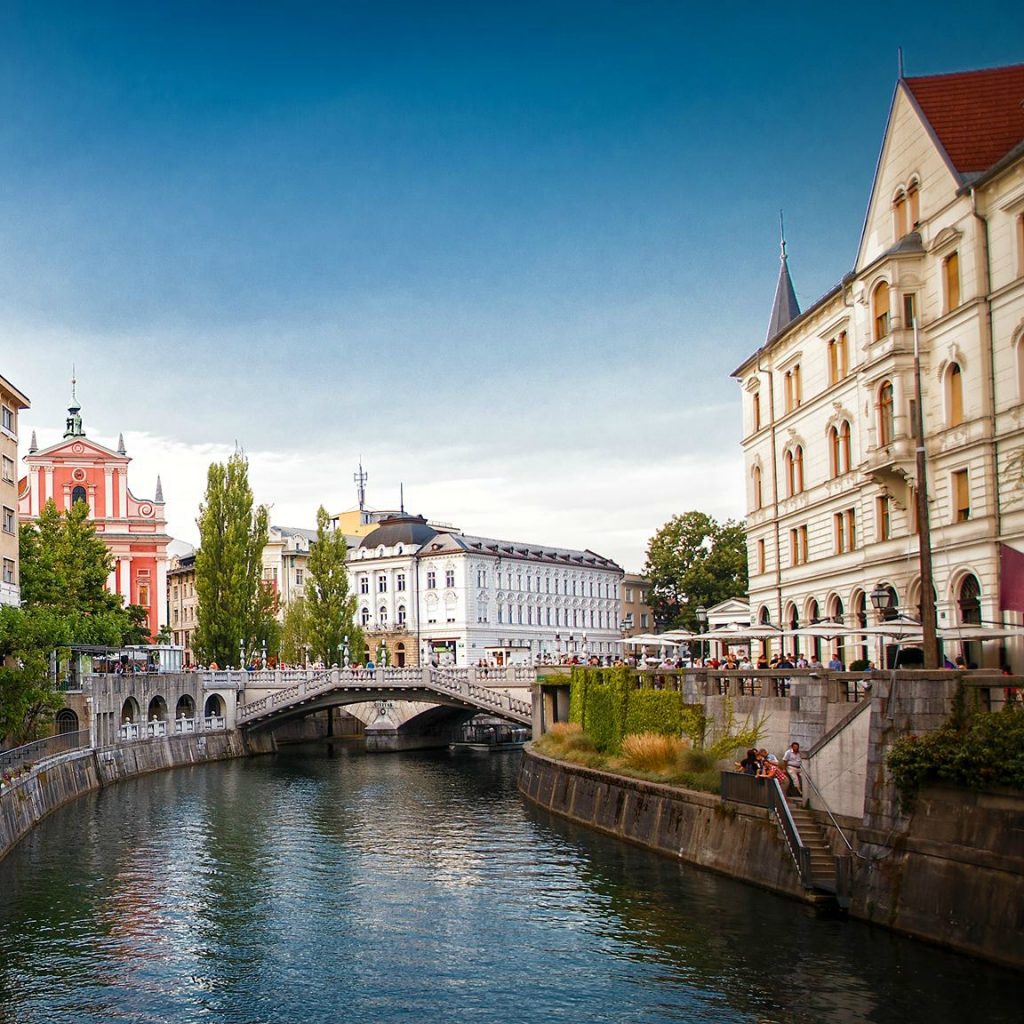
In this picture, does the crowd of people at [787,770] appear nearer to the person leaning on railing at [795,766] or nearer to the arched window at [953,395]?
the person leaning on railing at [795,766]

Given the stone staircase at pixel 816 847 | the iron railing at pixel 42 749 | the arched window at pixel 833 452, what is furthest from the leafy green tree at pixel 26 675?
the arched window at pixel 833 452

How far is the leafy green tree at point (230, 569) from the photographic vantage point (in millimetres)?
89688

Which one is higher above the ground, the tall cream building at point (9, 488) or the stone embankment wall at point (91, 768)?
the tall cream building at point (9, 488)

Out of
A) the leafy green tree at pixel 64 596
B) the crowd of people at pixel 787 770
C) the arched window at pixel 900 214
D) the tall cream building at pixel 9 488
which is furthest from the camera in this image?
the tall cream building at pixel 9 488

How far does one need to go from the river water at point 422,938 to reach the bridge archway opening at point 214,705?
117ft

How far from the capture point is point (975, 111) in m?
44.8

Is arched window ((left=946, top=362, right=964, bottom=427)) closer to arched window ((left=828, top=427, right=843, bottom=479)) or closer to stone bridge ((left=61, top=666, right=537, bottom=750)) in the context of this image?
arched window ((left=828, top=427, right=843, bottom=479))

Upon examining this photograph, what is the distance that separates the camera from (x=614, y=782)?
4359cm

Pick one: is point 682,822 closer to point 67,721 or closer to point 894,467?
point 894,467

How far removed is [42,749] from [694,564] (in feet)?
228

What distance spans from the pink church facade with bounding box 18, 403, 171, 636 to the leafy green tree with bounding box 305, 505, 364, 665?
42.2 feet

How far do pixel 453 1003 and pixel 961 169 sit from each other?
1225 inches

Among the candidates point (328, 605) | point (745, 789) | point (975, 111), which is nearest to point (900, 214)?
point (975, 111)

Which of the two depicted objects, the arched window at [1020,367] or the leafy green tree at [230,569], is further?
the leafy green tree at [230,569]
